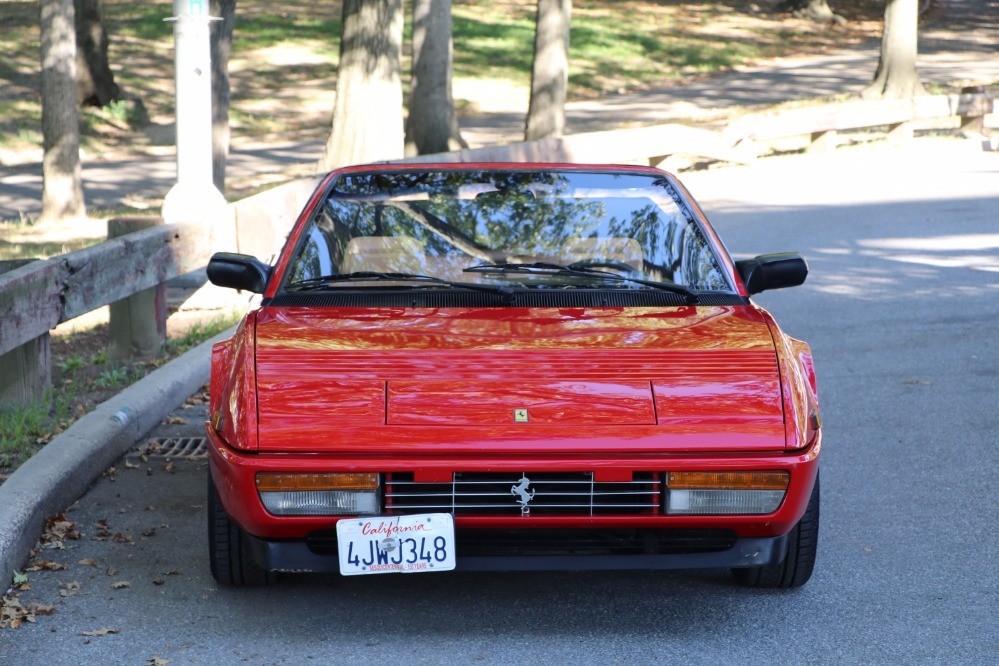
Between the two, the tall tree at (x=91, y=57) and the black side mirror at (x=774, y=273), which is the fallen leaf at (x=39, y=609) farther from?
the tall tree at (x=91, y=57)

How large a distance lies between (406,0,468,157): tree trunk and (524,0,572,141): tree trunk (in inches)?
95.0

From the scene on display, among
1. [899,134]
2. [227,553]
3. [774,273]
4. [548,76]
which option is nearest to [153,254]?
[227,553]

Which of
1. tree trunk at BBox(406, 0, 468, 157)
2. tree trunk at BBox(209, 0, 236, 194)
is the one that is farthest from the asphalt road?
tree trunk at BBox(406, 0, 468, 157)

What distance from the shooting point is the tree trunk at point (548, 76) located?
74.1ft

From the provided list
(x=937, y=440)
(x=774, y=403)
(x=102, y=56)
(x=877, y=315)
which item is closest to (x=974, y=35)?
(x=102, y=56)

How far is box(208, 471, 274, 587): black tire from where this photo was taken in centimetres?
461

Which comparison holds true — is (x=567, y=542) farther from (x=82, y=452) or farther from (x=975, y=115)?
(x=975, y=115)

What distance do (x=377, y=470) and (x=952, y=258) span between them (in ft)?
31.5

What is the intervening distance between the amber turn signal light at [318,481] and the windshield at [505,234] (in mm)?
1150

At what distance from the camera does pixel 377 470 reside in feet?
13.6

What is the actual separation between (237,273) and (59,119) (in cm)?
1219

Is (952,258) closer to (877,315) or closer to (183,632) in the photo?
(877,315)

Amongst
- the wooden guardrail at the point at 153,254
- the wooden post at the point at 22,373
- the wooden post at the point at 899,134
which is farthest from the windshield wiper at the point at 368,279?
the wooden post at the point at 899,134

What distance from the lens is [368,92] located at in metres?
16.4
